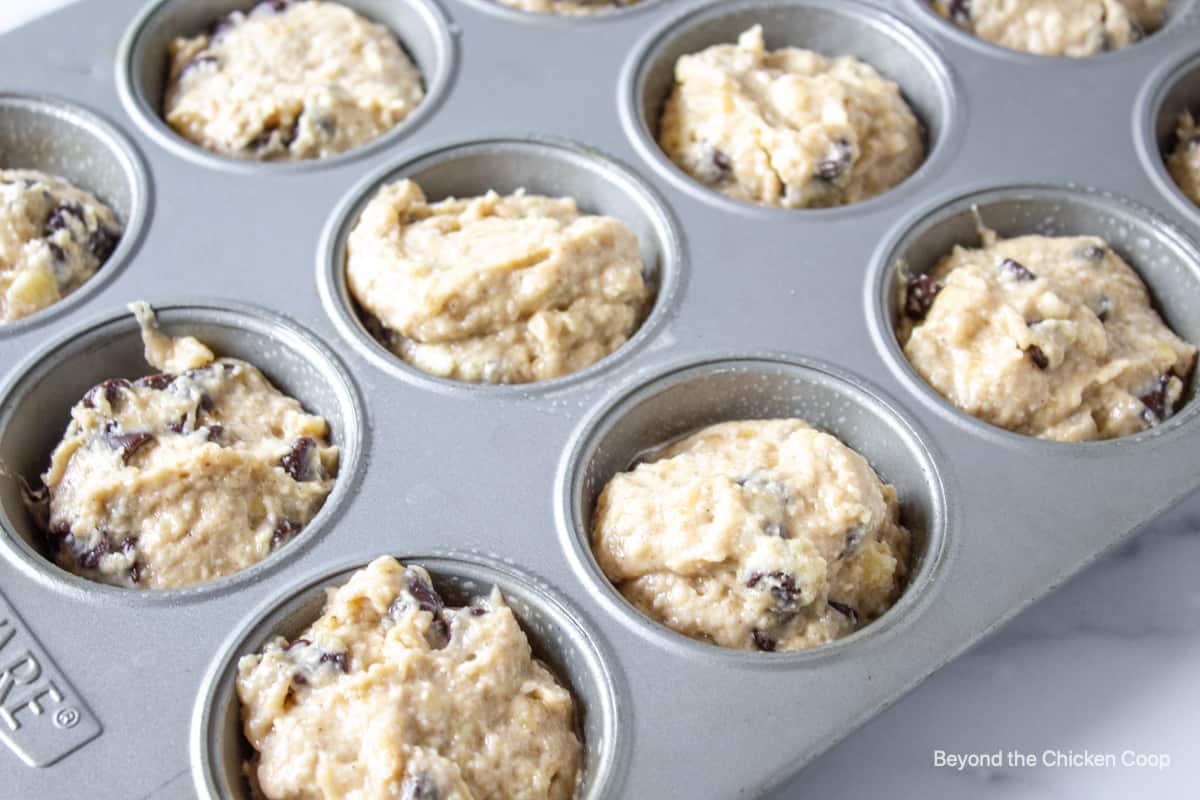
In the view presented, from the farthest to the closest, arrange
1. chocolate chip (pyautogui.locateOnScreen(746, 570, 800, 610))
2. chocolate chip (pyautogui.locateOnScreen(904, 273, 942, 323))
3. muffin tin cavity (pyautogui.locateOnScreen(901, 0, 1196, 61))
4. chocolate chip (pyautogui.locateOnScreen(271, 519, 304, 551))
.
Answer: muffin tin cavity (pyautogui.locateOnScreen(901, 0, 1196, 61))
chocolate chip (pyautogui.locateOnScreen(904, 273, 942, 323))
chocolate chip (pyautogui.locateOnScreen(271, 519, 304, 551))
chocolate chip (pyautogui.locateOnScreen(746, 570, 800, 610))

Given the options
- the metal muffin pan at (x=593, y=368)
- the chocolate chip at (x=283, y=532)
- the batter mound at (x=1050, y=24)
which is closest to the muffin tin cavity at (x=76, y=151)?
the metal muffin pan at (x=593, y=368)

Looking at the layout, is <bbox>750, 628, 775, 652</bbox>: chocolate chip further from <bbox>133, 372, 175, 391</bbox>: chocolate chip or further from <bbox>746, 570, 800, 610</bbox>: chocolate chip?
<bbox>133, 372, 175, 391</bbox>: chocolate chip

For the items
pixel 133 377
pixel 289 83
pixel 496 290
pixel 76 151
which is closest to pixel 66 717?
pixel 133 377

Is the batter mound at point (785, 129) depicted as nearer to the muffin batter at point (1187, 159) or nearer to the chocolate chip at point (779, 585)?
the muffin batter at point (1187, 159)

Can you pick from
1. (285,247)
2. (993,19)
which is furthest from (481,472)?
(993,19)

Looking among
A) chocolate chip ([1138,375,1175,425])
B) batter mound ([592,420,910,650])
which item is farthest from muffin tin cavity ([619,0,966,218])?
batter mound ([592,420,910,650])

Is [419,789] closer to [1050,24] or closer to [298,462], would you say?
[298,462]
